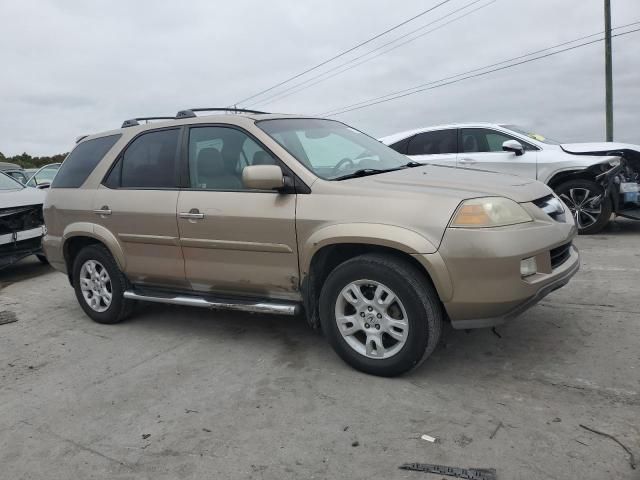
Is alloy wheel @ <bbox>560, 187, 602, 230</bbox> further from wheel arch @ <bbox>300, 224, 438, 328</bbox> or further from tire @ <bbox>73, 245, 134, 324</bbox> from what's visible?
tire @ <bbox>73, 245, 134, 324</bbox>

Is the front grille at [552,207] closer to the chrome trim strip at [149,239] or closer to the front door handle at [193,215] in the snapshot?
the front door handle at [193,215]

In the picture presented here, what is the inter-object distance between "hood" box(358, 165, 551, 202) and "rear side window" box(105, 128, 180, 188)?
1698mm

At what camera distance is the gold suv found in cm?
317

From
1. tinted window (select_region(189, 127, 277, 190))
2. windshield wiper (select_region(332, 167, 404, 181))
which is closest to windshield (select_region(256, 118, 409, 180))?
windshield wiper (select_region(332, 167, 404, 181))

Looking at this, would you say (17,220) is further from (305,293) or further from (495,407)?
(495,407)

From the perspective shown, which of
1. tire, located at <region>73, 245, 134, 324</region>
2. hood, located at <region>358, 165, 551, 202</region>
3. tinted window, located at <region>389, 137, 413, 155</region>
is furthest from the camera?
tinted window, located at <region>389, 137, 413, 155</region>

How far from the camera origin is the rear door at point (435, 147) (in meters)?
8.56

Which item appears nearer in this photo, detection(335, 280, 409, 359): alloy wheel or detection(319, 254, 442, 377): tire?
detection(319, 254, 442, 377): tire

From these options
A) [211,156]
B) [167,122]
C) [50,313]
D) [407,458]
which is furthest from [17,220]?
[407,458]

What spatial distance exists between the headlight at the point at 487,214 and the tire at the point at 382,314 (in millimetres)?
422

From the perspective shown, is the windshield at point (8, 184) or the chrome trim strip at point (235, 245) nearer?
the chrome trim strip at point (235, 245)

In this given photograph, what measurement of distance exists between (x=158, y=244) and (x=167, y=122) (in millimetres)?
1050

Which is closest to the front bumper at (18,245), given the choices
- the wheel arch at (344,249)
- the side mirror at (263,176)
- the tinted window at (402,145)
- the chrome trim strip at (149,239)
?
the chrome trim strip at (149,239)

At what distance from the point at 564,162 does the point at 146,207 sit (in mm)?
5955
